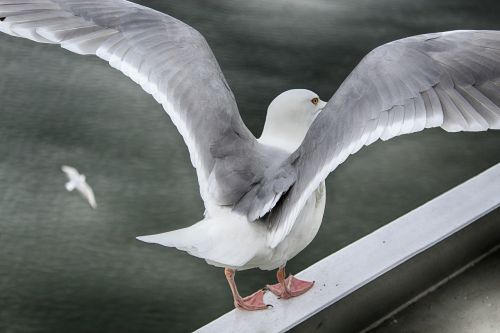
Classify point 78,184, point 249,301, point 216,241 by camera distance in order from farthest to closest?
point 78,184, point 249,301, point 216,241

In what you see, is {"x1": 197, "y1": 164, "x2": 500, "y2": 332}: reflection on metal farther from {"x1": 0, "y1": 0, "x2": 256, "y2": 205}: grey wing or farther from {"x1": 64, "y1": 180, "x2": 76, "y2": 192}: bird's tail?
{"x1": 64, "y1": 180, "x2": 76, "y2": 192}: bird's tail

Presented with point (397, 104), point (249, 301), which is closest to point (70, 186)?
point (249, 301)

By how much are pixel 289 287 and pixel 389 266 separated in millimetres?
182

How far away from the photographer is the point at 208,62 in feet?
4.99

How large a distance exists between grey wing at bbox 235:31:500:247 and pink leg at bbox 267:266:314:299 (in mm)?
210

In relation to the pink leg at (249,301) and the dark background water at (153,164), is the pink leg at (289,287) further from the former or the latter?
the dark background water at (153,164)

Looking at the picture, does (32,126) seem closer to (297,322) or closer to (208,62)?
(208,62)

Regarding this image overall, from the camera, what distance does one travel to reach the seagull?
7.21 ft

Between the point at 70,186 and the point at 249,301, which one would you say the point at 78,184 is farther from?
the point at 249,301

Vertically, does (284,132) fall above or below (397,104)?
below

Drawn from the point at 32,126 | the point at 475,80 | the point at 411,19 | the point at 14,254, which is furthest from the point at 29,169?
the point at 411,19

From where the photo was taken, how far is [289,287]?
151 centimetres

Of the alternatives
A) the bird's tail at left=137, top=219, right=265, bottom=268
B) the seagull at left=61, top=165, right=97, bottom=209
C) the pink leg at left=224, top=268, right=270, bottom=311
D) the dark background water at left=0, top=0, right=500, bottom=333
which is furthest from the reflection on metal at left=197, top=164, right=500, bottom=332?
the seagull at left=61, top=165, right=97, bottom=209

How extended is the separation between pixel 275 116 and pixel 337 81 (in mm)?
1244
